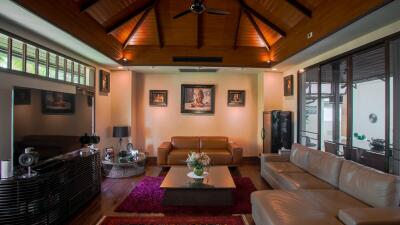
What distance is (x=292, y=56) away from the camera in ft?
16.3

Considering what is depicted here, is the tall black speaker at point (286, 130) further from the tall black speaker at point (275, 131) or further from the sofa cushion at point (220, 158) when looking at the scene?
the sofa cushion at point (220, 158)

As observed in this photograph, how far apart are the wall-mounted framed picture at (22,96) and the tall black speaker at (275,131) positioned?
539 centimetres

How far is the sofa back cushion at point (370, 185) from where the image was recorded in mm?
2430

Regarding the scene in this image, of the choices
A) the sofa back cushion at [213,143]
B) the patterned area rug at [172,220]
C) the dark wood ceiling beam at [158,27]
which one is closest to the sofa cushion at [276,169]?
the patterned area rug at [172,220]

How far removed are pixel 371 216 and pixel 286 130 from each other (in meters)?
3.97

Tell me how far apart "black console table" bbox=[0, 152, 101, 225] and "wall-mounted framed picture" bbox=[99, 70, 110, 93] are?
228 centimetres

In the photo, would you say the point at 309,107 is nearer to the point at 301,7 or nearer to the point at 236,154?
the point at 236,154

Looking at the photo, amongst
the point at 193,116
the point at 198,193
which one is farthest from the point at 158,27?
the point at 198,193

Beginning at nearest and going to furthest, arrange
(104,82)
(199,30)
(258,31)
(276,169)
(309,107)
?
1. (276,169)
2. (309,107)
3. (258,31)
4. (199,30)
5. (104,82)

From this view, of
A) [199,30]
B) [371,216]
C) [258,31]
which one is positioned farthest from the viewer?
[199,30]

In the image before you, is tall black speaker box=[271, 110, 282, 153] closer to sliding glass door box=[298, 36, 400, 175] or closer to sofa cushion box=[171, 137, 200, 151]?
sliding glass door box=[298, 36, 400, 175]

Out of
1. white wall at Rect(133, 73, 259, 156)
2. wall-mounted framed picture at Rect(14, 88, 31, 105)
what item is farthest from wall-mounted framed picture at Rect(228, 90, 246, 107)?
wall-mounted framed picture at Rect(14, 88, 31, 105)

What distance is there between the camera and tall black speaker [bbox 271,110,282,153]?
20.2 feet

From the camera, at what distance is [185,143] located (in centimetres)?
655
